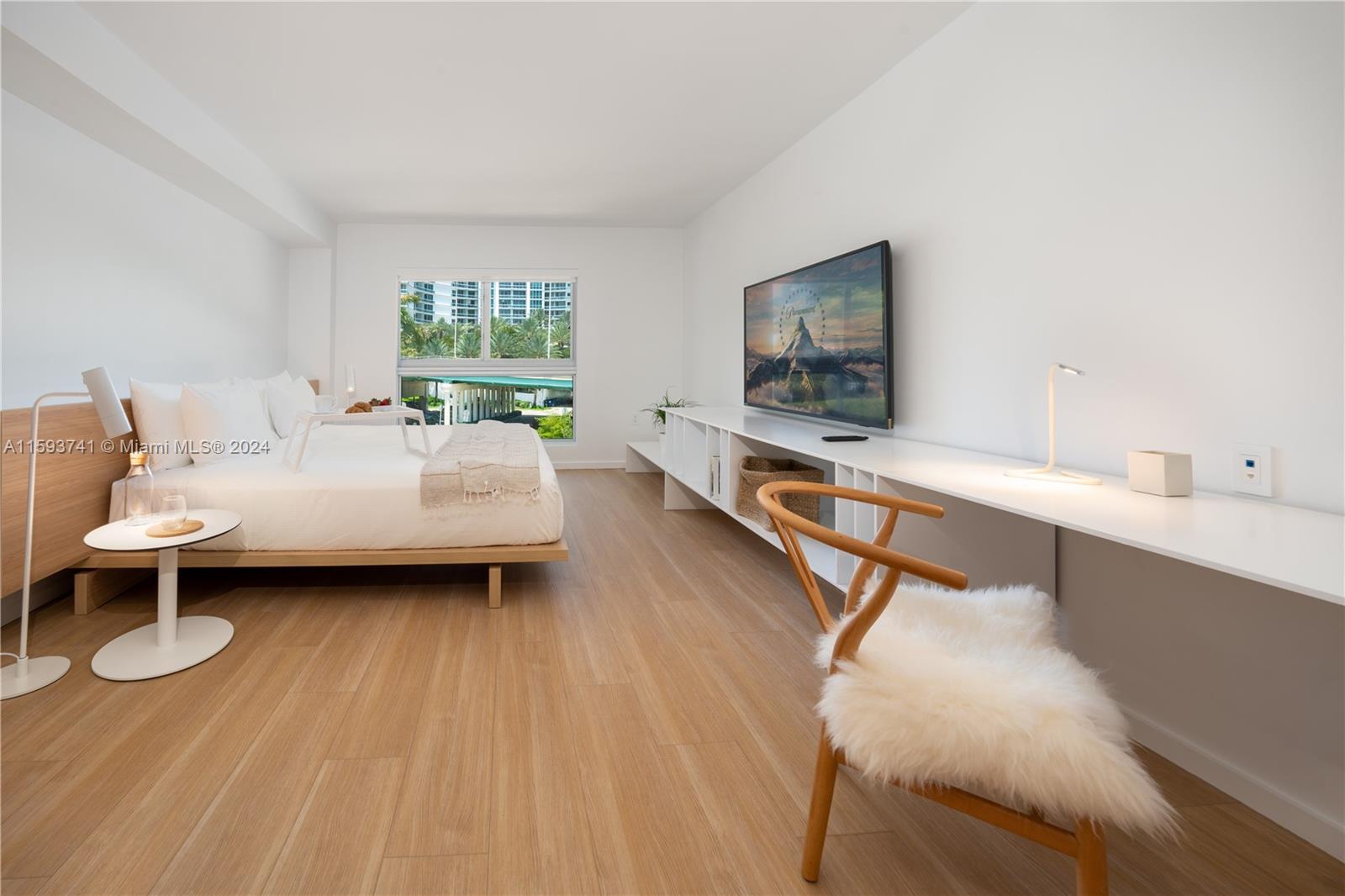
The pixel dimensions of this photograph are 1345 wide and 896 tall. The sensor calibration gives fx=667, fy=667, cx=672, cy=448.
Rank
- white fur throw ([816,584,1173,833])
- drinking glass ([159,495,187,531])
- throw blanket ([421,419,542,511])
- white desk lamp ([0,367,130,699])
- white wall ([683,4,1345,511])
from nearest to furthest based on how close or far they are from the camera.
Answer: white fur throw ([816,584,1173,833]) → white wall ([683,4,1345,511]) → white desk lamp ([0,367,130,699]) → drinking glass ([159,495,187,531]) → throw blanket ([421,419,542,511])

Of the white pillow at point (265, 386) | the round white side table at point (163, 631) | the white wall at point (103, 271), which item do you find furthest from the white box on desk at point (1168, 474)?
the white wall at point (103, 271)

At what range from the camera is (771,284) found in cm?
421

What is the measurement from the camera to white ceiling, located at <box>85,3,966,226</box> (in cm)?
264

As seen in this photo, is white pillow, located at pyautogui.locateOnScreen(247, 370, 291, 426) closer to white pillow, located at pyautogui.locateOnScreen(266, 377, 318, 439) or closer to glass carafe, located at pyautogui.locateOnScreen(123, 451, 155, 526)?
white pillow, located at pyautogui.locateOnScreen(266, 377, 318, 439)

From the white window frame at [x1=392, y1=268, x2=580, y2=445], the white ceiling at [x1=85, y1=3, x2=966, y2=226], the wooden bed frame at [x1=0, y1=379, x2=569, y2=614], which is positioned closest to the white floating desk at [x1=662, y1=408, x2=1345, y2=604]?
the wooden bed frame at [x1=0, y1=379, x2=569, y2=614]

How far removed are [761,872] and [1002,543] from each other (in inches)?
50.8

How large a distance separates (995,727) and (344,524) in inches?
101

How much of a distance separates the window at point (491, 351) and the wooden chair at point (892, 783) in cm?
572

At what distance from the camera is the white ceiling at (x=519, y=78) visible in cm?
264

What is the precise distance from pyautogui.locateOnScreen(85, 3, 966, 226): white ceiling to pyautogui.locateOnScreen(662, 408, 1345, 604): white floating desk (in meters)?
1.76

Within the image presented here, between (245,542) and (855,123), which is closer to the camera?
(245,542)

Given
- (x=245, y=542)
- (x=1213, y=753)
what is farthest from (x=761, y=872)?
(x=245, y=542)

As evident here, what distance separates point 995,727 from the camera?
1012mm

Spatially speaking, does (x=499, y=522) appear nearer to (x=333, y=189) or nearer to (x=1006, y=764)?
(x=1006, y=764)
